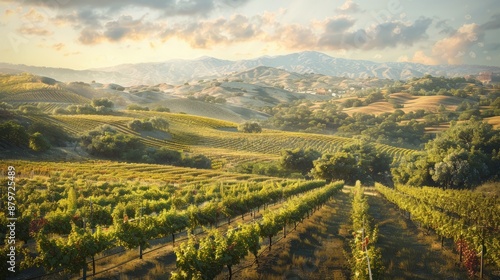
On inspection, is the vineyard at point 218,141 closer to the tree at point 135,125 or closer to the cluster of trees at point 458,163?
the tree at point 135,125

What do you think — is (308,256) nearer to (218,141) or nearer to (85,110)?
(218,141)

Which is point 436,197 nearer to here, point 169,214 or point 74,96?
point 169,214

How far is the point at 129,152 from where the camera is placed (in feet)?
300

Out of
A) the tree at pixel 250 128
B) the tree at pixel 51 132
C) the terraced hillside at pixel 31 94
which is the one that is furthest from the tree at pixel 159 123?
the terraced hillside at pixel 31 94

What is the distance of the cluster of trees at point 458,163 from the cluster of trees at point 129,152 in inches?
1991

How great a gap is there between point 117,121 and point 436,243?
110478mm

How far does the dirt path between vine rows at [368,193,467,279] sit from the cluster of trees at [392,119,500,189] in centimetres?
3808

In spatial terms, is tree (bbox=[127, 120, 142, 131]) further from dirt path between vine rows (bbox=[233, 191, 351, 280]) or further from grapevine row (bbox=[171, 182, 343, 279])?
grapevine row (bbox=[171, 182, 343, 279])

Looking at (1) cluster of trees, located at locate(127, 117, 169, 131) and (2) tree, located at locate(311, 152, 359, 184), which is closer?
(2) tree, located at locate(311, 152, 359, 184)

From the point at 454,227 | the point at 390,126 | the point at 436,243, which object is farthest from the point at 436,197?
the point at 390,126

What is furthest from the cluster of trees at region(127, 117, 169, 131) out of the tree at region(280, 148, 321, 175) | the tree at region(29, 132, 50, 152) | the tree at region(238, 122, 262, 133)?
the tree at region(280, 148, 321, 175)

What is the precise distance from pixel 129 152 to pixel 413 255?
266 feet

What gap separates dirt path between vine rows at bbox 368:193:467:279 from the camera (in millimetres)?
19141

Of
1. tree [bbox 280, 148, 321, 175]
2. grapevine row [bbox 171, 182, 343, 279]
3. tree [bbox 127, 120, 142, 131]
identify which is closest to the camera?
grapevine row [bbox 171, 182, 343, 279]
